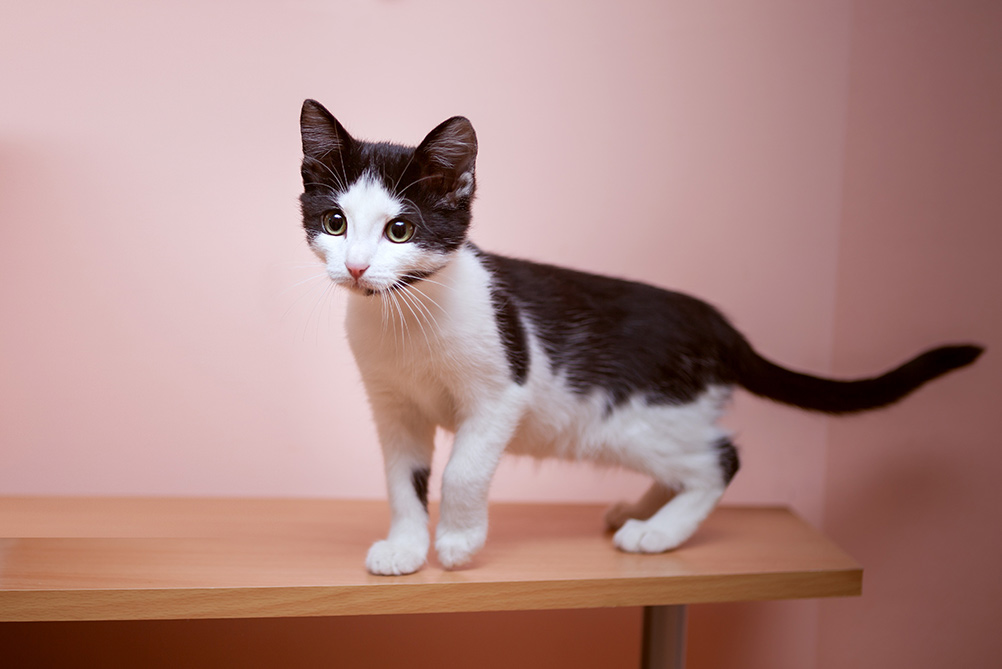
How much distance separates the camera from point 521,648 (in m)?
1.51

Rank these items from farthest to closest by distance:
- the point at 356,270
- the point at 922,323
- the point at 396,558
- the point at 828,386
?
the point at 922,323 → the point at 828,386 → the point at 396,558 → the point at 356,270

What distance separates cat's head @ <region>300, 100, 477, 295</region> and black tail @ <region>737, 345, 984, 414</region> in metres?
0.57

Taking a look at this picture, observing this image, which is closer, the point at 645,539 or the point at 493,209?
the point at 645,539

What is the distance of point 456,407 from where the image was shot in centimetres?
106

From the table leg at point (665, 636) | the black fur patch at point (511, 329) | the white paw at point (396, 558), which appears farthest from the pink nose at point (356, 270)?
the table leg at point (665, 636)

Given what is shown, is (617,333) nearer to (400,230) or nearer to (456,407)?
(456,407)

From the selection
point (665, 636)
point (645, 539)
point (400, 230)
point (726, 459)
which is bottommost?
point (665, 636)

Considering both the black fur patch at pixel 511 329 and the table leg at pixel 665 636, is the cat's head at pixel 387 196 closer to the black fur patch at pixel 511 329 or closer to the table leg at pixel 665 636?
the black fur patch at pixel 511 329

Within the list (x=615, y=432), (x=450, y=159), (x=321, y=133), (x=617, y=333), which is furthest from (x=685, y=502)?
(x=321, y=133)

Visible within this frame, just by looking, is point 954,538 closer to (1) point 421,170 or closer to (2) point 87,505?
(1) point 421,170

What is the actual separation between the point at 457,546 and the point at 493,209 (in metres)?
0.68

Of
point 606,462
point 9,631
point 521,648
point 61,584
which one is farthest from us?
point 521,648

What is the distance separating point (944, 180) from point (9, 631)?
71.5 inches

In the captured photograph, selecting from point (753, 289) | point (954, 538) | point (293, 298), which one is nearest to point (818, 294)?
point (753, 289)
